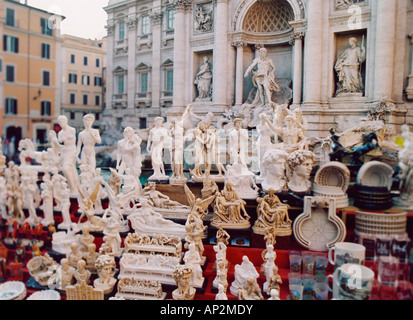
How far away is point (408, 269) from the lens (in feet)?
10.9

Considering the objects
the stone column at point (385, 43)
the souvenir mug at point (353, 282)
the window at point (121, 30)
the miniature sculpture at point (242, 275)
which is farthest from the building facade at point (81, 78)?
the stone column at point (385, 43)

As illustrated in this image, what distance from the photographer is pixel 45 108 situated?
556 centimetres

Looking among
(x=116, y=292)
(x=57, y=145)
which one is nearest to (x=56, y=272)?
(x=116, y=292)

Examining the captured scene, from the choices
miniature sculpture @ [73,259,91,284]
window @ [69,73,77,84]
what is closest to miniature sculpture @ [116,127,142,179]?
window @ [69,73,77,84]

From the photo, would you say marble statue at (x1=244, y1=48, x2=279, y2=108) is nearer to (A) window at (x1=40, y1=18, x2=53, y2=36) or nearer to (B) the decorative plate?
(A) window at (x1=40, y1=18, x2=53, y2=36)

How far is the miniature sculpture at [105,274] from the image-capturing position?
13.9 ft

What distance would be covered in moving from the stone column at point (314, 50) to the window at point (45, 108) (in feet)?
22.4

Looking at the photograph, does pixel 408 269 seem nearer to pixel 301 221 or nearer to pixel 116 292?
pixel 301 221

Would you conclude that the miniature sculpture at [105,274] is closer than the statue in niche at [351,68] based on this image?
Yes

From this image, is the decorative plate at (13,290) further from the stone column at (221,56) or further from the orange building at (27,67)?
the stone column at (221,56)

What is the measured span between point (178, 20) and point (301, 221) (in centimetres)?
868

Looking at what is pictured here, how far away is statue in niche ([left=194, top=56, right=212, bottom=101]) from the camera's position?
38.0ft

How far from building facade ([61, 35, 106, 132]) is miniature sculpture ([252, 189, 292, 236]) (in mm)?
3583

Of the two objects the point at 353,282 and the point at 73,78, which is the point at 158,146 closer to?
the point at 73,78
